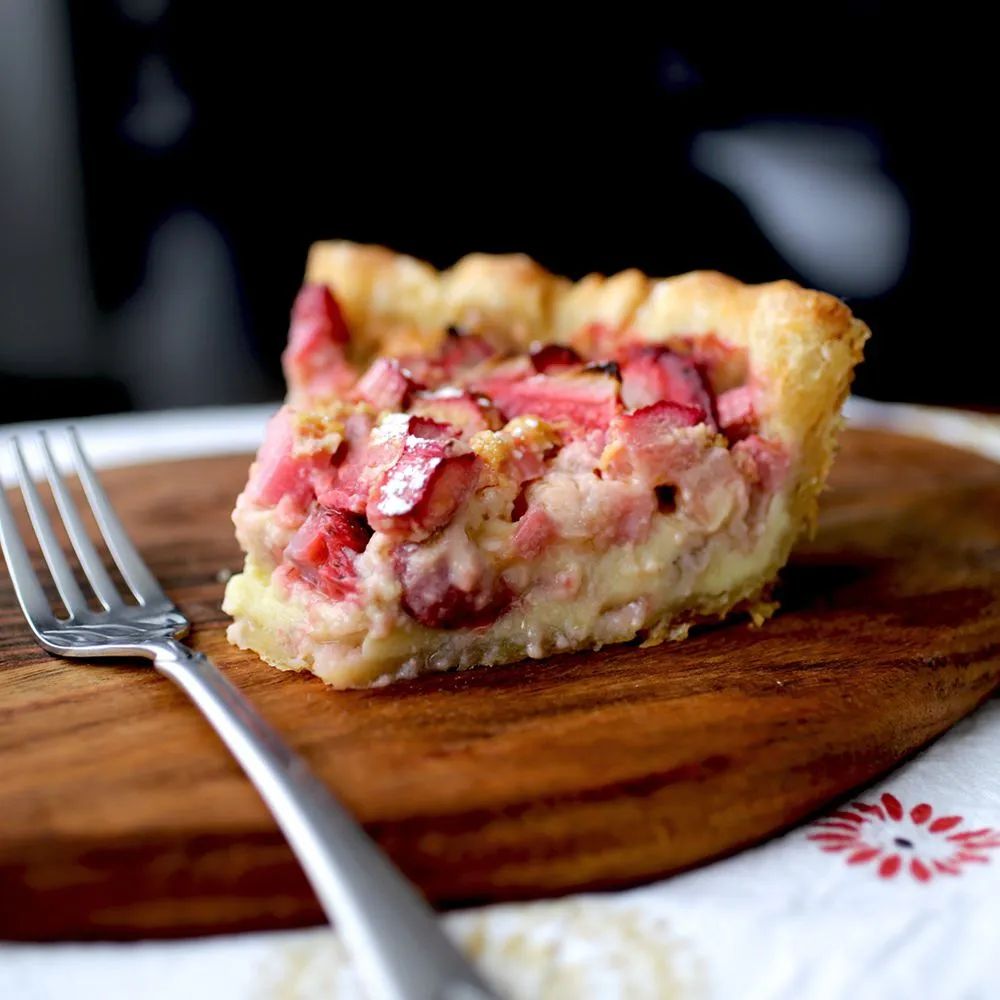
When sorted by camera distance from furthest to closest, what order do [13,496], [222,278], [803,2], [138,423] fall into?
[222,278] < [803,2] < [138,423] < [13,496]

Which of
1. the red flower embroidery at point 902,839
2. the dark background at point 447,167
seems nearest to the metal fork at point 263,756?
the red flower embroidery at point 902,839

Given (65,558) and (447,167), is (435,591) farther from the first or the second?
(447,167)

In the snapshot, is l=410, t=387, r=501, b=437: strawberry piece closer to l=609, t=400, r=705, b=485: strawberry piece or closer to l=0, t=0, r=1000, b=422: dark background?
l=609, t=400, r=705, b=485: strawberry piece

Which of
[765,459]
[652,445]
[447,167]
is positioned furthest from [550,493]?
[447,167]

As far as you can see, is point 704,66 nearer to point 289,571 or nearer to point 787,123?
point 787,123

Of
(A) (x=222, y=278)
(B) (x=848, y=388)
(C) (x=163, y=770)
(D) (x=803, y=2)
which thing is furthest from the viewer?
(A) (x=222, y=278)

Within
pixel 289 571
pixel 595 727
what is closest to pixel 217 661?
pixel 289 571

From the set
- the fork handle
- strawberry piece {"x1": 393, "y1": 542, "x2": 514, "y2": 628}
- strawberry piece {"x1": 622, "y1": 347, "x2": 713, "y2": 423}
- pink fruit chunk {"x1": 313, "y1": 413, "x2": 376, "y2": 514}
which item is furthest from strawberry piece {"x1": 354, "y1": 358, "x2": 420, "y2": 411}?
the fork handle

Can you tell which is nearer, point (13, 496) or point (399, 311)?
point (399, 311)
